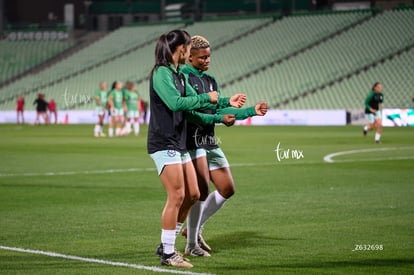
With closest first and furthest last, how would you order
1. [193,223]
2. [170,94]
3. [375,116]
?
[170,94]
[193,223]
[375,116]

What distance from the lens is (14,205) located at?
600 inches

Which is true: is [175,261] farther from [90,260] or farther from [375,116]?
[375,116]

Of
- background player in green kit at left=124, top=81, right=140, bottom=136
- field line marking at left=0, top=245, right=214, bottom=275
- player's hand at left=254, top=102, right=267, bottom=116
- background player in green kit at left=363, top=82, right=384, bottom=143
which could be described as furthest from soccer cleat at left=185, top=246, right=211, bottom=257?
background player in green kit at left=124, top=81, right=140, bottom=136

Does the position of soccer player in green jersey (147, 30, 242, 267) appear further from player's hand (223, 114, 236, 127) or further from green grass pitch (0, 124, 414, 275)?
green grass pitch (0, 124, 414, 275)

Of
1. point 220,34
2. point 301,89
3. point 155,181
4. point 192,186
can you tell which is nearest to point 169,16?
point 220,34

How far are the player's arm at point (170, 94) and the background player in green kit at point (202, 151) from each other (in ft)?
2.78

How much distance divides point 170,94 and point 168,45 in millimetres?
540

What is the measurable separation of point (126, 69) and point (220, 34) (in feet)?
23.1

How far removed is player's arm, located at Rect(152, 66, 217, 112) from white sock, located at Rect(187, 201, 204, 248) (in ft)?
4.98

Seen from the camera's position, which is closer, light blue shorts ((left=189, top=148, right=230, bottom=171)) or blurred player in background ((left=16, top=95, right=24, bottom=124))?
light blue shorts ((left=189, top=148, right=230, bottom=171))

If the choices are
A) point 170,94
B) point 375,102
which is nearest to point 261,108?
point 170,94

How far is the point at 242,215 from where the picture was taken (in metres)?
14.0

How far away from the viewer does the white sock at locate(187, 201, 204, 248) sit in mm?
10383

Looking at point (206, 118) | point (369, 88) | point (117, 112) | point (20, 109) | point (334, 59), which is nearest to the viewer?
point (206, 118)
